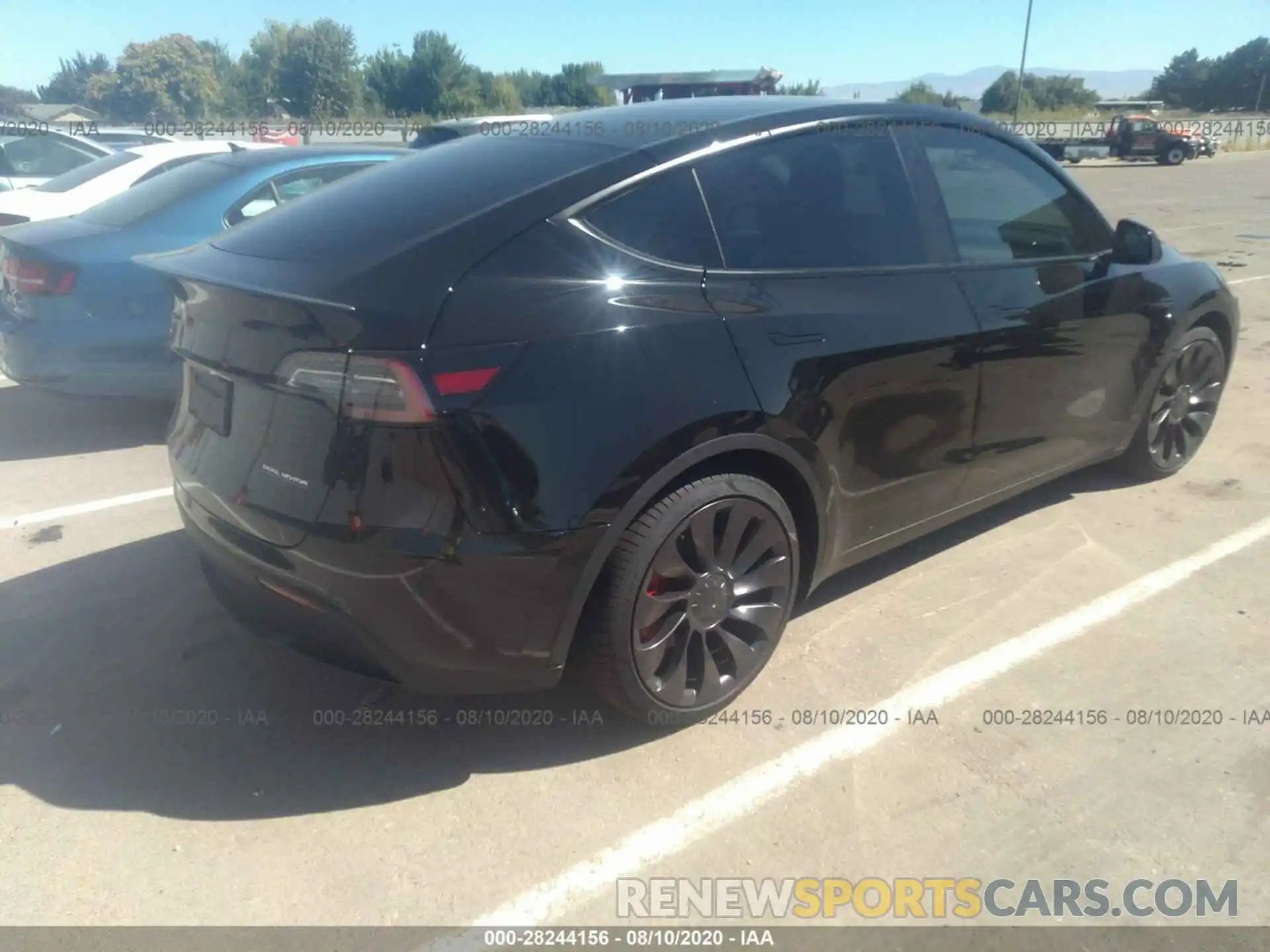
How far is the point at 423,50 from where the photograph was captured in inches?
2024

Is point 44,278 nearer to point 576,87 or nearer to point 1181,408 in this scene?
point 1181,408

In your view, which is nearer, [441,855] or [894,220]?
[441,855]

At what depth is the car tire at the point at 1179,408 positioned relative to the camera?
4.77 meters

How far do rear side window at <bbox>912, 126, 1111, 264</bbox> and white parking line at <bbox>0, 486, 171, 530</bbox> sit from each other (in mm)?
3779

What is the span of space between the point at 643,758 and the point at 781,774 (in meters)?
0.40

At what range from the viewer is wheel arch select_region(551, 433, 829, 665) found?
267 centimetres

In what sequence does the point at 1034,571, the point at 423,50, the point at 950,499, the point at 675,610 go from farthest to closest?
the point at 423,50, the point at 1034,571, the point at 950,499, the point at 675,610

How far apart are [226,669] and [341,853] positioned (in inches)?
41.5

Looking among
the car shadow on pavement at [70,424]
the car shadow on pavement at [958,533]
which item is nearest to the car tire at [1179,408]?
the car shadow on pavement at [958,533]

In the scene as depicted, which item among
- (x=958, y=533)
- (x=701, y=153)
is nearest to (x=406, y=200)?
(x=701, y=153)

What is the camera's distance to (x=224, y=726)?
3.09m

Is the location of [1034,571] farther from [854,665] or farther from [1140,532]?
[854,665]

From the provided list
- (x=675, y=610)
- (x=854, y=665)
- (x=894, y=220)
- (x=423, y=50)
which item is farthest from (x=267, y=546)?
(x=423, y=50)

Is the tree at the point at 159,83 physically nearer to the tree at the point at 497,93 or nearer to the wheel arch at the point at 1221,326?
the tree at the point at 497,93
